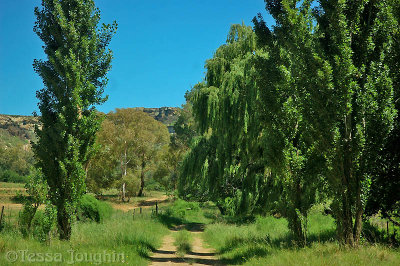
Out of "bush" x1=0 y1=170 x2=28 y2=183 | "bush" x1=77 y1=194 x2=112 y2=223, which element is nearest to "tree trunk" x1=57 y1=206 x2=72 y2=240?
"bush" x1=77 y1=194 x2=112 y2=223

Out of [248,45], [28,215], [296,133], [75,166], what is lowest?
[28,215]

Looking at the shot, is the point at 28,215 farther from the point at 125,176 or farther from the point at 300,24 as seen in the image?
the point at 125,176

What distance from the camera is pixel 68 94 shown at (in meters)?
11.5

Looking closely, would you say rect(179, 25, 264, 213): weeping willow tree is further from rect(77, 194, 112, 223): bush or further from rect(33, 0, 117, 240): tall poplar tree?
rect(33, 0, 117, 240): tall poplar tree

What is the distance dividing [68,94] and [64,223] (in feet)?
15.5

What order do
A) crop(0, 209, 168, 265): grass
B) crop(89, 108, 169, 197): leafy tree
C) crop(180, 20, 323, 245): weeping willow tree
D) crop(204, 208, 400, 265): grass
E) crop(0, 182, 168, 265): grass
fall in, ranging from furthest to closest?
crop(89, 108, 169, 197): leafy tree < crop(180, 20, 323, 245): weeping willow tree < crop(0, 209, 168, 265): grass < crop(0, 182, 168, 265): grass < crop(204, 208, 400, 265): grass

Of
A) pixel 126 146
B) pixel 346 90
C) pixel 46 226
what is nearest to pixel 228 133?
pixel 346 90

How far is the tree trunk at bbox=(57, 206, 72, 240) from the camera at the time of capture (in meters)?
10.7

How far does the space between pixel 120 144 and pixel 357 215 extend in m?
35.2

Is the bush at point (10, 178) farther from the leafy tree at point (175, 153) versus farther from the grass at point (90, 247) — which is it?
the grass at point (90, 247)

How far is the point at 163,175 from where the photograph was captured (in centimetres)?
4856

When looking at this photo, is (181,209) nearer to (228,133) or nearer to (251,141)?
(228,133)

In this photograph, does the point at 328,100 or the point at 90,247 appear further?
the point at 90,247

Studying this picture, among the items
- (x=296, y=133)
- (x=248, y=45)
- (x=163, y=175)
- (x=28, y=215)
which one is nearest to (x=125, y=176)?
(x=163, y=175)
